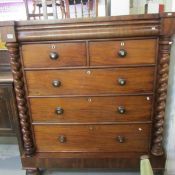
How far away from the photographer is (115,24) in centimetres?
129

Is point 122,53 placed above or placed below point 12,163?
above

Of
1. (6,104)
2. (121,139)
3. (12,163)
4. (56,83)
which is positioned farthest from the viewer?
(12,163)

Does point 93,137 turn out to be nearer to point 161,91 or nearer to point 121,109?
point 121,109

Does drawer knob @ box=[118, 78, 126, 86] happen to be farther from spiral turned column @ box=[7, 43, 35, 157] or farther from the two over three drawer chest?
spiral turned column @ box=[7, 43, 35, 157]

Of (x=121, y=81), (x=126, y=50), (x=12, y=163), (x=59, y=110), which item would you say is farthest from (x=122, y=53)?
(x=12, y=163)

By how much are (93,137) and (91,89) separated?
1.20 feet

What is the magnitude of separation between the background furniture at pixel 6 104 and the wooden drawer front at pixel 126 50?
25.1 inches

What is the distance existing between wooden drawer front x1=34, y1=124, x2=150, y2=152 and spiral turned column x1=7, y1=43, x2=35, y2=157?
2.5 inches

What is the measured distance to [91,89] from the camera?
1.46 m

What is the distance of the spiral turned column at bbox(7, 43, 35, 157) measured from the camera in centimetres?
139

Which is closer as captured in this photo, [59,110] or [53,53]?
[53,53]

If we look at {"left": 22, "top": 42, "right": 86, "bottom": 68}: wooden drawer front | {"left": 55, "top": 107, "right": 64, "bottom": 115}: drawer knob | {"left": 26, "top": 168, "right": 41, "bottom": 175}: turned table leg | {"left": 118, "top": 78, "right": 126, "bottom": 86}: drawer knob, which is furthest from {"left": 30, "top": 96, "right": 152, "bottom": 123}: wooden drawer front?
{"left": 26, "top": 168, "right": 41, "bottom": 175}: turned table leg

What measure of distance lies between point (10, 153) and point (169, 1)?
188 centimetres

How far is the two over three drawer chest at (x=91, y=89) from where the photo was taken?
4.33 ft
